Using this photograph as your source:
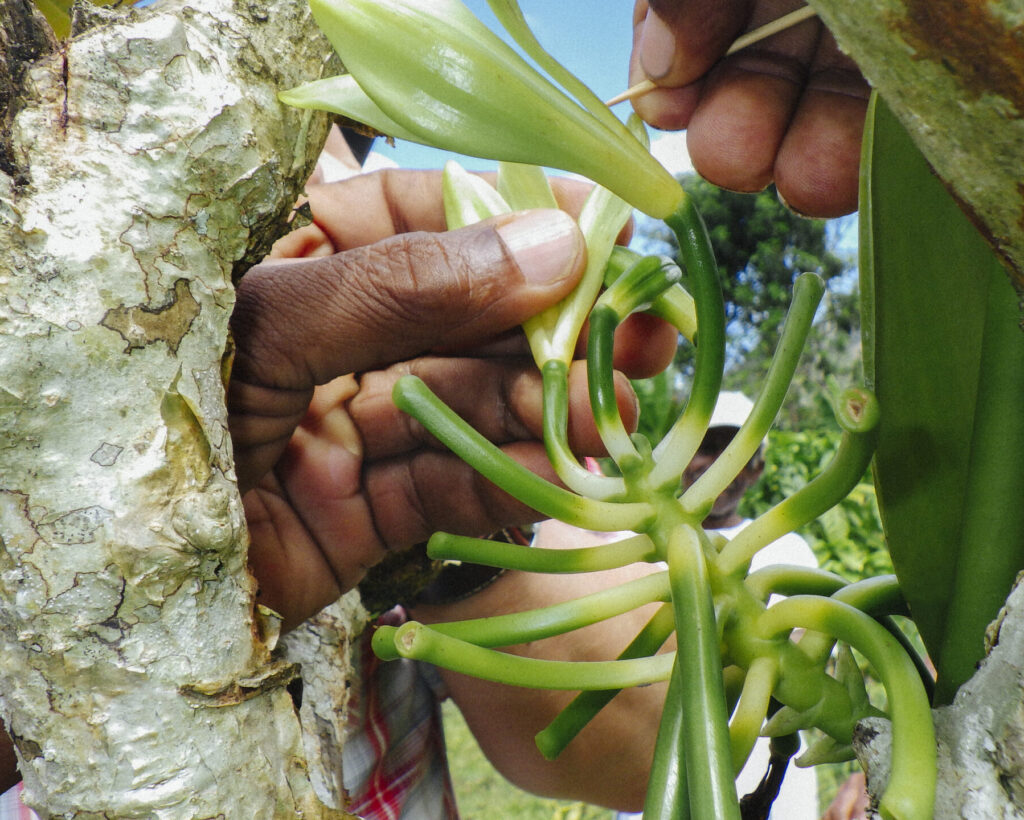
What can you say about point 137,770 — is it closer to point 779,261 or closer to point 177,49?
point 177,49

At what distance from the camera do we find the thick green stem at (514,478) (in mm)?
377

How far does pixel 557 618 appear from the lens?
37 centimetres

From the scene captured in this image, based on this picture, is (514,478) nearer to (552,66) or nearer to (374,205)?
(552,66)

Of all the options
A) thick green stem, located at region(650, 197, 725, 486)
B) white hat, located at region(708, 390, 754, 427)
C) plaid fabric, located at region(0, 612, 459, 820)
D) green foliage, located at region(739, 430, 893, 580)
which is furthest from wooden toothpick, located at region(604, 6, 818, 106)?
green foliage, located at region(739, 430, 893, 580)

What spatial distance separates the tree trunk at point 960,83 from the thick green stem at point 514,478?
0.21 m

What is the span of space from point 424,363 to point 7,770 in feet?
1.40

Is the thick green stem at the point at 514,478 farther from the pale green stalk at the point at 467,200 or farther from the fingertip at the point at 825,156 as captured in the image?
the fingertip at the point at 825,156

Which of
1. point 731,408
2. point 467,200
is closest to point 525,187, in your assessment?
point 467,200

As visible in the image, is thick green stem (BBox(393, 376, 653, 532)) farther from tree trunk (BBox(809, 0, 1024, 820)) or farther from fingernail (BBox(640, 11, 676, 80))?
fingernail (BBox(640, 11, 676, 80))

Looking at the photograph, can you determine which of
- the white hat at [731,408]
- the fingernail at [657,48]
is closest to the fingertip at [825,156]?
the fingernail at [657,48]

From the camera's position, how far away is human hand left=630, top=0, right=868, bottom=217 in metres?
0.62

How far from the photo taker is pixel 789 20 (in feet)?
1.54

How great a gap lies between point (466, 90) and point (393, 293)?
176 mm

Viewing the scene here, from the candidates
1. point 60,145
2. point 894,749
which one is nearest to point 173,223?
point 60,145
